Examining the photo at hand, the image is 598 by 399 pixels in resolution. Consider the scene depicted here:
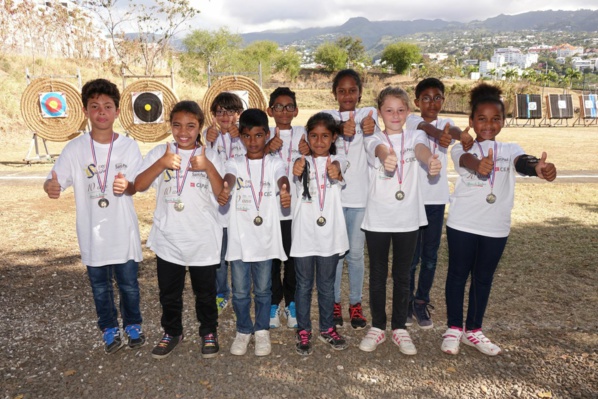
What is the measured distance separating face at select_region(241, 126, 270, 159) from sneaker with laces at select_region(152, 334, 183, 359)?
1428 millimetres

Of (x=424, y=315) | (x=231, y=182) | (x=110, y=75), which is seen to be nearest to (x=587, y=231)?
(x=424, y=315)

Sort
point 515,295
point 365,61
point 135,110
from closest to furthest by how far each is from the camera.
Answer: point 515,295 → point 135,110 → point 365,61

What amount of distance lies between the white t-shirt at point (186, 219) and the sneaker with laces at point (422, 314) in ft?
5.49

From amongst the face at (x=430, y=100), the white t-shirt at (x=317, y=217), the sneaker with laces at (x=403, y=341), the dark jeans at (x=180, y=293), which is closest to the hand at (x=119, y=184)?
the dark jeans at (x=180, y=293)

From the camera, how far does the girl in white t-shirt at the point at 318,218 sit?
10.7ft

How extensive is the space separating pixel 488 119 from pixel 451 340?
5.11 ft

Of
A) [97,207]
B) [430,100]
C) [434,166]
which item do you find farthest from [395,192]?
[97,207]

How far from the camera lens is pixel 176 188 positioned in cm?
324

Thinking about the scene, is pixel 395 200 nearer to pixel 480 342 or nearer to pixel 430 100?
pixel 430 100

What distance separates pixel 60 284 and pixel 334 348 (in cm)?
295

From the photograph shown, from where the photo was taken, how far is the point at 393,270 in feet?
11.3

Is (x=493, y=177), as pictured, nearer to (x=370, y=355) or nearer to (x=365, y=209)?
(x=365, y=209)

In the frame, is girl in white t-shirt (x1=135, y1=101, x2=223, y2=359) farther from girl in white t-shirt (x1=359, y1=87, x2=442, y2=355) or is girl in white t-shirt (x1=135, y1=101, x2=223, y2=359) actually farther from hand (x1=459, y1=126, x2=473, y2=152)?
hand (x1=459, y1=126, x2=473, y2=152)

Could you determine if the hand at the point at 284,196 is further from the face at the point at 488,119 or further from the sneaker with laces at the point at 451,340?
the sneaker with laces at the point at 451,340
